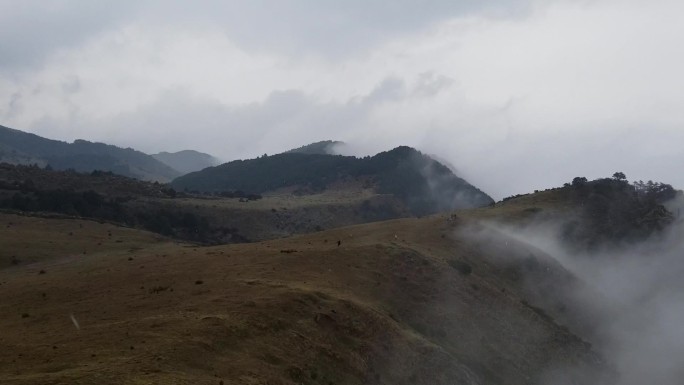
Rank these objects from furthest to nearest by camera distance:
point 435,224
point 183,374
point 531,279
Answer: point 435,224 < point 531,279 < point 183,374

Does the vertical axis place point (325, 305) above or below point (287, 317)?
above

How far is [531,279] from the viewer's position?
219ft

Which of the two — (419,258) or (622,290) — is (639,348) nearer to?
(622,290)

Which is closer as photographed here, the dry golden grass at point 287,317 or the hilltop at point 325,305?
the dry golden grass at point 287,317

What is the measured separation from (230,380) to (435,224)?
50.6 metres

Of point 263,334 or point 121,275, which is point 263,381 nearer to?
point 263,334

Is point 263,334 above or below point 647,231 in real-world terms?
below

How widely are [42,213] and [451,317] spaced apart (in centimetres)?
7897

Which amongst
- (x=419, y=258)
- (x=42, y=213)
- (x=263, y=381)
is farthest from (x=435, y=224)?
(x=42, y=213)

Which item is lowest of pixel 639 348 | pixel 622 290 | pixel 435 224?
pixel 639 348

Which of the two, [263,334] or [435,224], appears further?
[435,224]

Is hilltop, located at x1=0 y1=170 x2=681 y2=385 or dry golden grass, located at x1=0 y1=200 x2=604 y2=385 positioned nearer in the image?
dry golden grass, located at x1=0 y1=200 x2=604 y2=385

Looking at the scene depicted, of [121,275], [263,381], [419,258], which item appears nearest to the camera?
[263,381]

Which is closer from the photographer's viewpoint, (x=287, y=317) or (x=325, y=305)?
(x=287, y=317)
